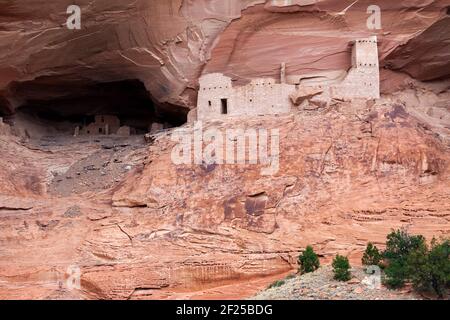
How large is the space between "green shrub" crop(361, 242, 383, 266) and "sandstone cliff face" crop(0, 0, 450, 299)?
1031mm

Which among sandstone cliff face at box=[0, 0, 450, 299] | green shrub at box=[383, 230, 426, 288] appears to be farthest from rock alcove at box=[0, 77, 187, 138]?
green shrub at box=[383, 230, 426, 288]

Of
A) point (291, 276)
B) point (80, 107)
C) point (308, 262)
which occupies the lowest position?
point (291, 276)

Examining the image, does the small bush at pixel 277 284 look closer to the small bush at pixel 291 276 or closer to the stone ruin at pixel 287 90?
the small bush at pixel 291 276

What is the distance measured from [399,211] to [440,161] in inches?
66.4

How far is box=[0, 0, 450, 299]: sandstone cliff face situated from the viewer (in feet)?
60.1

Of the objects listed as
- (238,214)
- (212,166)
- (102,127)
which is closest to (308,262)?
(238,214)

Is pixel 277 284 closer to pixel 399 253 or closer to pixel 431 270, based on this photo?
pixel 399 253

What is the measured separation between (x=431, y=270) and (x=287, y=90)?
7154 mm

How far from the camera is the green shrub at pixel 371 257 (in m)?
16.5

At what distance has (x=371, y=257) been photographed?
16.7m

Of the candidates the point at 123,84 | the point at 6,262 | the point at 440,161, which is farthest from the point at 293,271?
the point at 123,84

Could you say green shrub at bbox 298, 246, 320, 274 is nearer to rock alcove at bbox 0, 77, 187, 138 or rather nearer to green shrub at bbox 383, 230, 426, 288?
green shrub at bbox 383, 230, 426, 288

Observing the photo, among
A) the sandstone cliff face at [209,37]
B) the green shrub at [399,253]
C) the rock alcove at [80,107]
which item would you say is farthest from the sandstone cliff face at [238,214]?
the rock alcove at [80,107]

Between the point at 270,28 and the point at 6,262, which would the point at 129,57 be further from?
the point at 6,262
